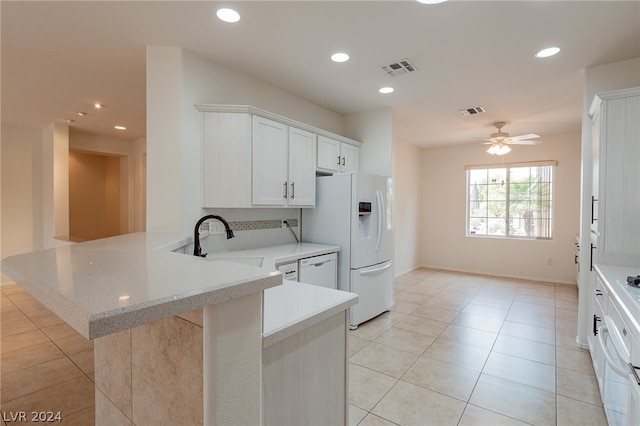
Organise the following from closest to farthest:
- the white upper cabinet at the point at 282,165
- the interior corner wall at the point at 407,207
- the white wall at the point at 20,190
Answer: the white upper cabinet at the point at 282,165, the white wall at the point at 20,190, the interior corner wall at the point at 407,207

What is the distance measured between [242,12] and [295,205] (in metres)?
1.85

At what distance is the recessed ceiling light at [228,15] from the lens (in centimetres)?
213

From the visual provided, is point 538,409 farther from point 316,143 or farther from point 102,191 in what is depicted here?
point 102,191

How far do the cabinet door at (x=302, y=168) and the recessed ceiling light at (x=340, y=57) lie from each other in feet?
2.75

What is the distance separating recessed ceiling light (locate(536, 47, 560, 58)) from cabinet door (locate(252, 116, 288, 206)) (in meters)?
2.39

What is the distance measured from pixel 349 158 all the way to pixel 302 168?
0.99m

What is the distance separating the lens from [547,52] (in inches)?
105

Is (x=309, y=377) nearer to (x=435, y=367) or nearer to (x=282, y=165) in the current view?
(x=435, y=367)

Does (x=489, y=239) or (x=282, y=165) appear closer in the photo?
(x=282, y=165)

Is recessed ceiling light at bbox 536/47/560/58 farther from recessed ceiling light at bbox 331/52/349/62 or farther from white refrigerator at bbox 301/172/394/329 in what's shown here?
white refrigerator at bbox 301/172/394/329

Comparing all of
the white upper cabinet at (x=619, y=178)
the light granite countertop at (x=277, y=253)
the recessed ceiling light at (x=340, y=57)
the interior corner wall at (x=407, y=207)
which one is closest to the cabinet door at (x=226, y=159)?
the light granite countertop at (x=277, y=253)

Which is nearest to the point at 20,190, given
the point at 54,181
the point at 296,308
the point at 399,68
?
the point at 54,181

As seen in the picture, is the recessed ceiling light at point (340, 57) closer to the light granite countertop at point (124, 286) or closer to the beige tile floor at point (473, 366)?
the light granite countertop at point (124, 286)

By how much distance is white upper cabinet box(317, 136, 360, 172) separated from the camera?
12.3 feet
